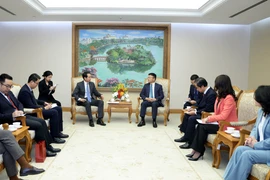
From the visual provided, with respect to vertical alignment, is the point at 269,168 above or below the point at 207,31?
below

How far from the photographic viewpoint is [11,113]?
157 inches

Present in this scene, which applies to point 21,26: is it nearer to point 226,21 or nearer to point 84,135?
point 84,135

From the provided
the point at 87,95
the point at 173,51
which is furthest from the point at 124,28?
the point at 87,95

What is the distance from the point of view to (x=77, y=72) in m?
8.42

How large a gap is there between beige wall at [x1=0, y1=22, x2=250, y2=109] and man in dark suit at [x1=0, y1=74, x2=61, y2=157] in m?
4.12

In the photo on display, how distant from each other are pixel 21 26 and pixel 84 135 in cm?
458

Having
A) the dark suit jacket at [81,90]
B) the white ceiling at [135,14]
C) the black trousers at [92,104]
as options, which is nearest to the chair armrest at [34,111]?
the black trousers at [92,104]

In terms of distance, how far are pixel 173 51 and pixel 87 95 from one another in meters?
3.05

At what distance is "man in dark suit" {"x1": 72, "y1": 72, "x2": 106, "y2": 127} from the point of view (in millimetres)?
6734

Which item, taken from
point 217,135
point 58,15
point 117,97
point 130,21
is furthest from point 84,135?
point 130,21

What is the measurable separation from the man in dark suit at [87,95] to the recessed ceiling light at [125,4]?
174 cm

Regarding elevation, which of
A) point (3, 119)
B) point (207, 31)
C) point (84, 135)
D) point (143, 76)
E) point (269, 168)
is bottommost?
point (84, 135)

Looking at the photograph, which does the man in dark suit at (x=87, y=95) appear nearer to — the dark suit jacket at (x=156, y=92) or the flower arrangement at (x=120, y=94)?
the flower arrangement at (x=120, y=94)

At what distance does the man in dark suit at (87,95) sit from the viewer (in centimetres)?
673
